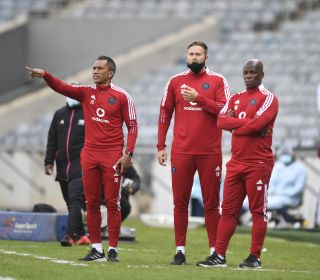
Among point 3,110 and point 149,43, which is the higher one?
point 149,43

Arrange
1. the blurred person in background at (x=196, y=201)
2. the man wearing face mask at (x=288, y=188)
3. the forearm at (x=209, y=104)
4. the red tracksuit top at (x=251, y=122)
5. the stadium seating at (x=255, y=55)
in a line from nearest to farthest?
1. the red tracksuit top at (x=251, y=122)
2. the forearm at (x=209, y=104)
3. the man wearing face mask at (x=288, y=188)
4. the blurred person in background at (x=196, y=201)
5. the stadium seating at (x=255, y=55)

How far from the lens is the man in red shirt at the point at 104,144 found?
39.1 feet

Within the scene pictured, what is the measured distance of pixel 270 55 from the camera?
29.4 meters

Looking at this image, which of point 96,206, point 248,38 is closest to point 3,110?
point 248,38

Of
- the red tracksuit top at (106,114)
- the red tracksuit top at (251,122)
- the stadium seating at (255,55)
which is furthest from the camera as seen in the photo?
the stadium seating at (255,55)

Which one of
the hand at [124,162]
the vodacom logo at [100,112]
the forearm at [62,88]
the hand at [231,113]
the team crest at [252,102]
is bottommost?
the hand at [124,162]

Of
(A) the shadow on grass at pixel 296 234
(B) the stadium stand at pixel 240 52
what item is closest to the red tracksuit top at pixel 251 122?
(A) the shadow on grass at pixel 296 234

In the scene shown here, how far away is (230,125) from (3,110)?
19533 mm

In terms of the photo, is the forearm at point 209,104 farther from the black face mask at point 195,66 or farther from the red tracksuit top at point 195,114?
the black face mask at point 195,66

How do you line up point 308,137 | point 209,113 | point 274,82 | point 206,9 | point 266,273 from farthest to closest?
1. point 206,9
2. point 274,82
3. point 308,137
4. point 209,113
5. point 266,273

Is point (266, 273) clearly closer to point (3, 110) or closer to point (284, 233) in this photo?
point (284, 233)

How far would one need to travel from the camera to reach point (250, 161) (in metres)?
11.4

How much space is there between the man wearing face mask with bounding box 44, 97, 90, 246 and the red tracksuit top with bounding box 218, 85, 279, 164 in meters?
3.52

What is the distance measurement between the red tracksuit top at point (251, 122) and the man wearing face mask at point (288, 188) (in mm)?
9119
